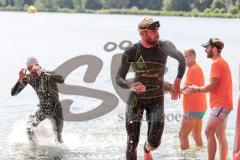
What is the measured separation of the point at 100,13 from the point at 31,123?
15607 cm

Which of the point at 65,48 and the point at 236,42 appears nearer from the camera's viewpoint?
the point at 65,48

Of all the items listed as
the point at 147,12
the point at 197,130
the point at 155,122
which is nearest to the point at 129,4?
the point at 147,12

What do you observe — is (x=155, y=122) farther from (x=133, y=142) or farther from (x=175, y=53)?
(x=175, y=53)

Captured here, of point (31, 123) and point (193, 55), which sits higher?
point (193, 55)

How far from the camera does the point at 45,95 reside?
12.1m

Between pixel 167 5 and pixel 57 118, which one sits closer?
pixel 57 118

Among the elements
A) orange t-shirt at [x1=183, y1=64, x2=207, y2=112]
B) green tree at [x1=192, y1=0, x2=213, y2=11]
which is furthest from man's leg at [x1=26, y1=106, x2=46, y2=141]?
green tree at [x1=192, y1=0, x2=213, y2=11]

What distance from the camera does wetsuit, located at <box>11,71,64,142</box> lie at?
11867 mm

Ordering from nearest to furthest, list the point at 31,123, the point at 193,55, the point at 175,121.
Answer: the point at 193,55 → the point at 31,123 → the point at 175,121

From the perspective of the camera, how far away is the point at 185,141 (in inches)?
440

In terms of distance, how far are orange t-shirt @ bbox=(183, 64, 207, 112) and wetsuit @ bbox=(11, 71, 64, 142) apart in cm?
269

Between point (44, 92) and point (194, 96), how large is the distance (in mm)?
A: 3246

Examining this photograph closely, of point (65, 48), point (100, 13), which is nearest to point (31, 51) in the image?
point (65, 48)

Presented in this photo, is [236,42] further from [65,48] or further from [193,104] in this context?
[193,104]
